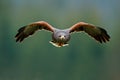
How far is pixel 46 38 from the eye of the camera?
1519cm

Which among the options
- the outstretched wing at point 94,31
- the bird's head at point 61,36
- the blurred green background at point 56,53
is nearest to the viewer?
the bird's head at point 61,36

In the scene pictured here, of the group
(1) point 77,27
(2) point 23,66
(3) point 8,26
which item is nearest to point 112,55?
(2) point 23,66

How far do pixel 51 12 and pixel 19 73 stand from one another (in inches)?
173

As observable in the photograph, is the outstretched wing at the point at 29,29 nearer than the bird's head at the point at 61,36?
No

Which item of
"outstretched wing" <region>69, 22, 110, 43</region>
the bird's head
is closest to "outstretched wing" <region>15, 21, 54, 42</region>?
"outstretched wing" <region>69, 22, 110, 43</region>

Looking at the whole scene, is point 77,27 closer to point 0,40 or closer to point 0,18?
point 0,40

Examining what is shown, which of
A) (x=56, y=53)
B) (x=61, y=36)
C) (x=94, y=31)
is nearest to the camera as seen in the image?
(x=61, y=36)

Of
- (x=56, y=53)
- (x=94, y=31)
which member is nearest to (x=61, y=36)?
(x=94, y=31)

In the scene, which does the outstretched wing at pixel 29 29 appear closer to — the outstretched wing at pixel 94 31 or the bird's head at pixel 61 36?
the outstretched wing at pixel 94 31

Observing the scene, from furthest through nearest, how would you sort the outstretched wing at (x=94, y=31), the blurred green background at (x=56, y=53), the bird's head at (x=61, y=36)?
the blurred green background at (x=56, y=53) < the outstretched wing at (x=94, y=31) < the bird's head at (x=61, y=36)

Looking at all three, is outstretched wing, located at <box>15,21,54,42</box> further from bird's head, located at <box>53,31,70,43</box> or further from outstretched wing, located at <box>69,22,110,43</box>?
bird's head, located at <box>53,31,70,43</box>

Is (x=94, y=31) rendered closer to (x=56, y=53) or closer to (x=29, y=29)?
(x=29, y=29)

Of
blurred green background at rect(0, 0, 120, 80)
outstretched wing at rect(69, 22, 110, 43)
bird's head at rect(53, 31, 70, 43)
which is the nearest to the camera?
bird's head at rect(53, 31, 70, 43)

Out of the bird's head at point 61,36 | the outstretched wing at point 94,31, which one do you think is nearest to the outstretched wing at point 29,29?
the outstretched wing at point 94,31
